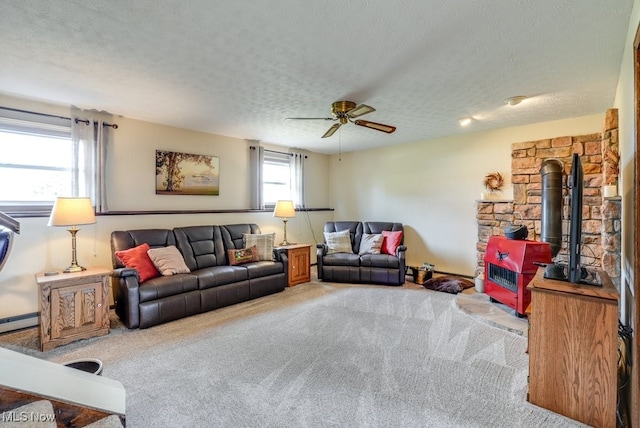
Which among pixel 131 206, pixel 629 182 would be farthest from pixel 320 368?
pixel 131 206

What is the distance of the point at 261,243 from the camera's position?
4652 mm

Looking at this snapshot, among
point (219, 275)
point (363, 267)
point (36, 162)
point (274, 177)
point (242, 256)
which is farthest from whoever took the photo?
point (274, 177)

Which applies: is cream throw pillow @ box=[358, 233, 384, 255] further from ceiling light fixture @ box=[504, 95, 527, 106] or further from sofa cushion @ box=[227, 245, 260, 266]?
ceiling light fixture @ box=[504, 95, 527, 106]

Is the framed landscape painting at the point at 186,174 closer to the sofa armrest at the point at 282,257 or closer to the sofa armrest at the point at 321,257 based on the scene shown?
the sofa armrest at the point at 282,257

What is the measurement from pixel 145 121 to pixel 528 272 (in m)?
4.99

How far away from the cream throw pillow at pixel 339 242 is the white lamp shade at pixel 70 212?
3.46 meters

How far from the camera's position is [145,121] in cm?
415

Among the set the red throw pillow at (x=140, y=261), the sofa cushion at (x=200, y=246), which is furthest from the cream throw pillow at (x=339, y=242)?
the red throw pillow at (x=140, y=261)

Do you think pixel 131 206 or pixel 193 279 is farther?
pixel 131 206

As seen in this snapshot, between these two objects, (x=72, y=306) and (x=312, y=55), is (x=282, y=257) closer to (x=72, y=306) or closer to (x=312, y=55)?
(x=72, y=306)

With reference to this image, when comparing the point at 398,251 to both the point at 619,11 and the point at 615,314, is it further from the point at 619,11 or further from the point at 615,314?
the point at 619,11

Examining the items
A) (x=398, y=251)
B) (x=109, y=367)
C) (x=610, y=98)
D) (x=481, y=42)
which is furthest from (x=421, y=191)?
(x=109, y=367)

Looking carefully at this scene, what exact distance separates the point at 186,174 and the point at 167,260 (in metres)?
1.49

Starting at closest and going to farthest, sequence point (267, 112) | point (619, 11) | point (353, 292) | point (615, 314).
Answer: point (615, 314) < point (619, 11) < point (267, 112) < point (353, 292)
